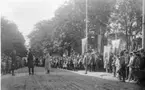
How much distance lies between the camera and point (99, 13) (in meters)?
46.4

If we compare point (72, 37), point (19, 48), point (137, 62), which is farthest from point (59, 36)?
point (137, 62)

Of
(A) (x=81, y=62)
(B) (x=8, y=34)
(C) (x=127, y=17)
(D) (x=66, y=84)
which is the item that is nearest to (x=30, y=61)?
(D) (x=66, y=84)

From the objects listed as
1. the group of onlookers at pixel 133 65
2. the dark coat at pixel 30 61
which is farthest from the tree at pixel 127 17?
the group of onlookers at pixel 133 65

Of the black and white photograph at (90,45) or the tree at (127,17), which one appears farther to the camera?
the tree at (127,17)

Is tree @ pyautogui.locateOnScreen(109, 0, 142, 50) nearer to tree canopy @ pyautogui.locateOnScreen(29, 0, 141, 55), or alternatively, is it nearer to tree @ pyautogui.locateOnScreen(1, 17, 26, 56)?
tree canopy @ pyautogui.locateOnScreen(29, 0, 141, 55)

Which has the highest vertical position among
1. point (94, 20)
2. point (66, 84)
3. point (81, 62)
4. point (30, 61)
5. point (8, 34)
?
point (94, 20)

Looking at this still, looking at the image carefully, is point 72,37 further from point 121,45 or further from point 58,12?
point 121,45

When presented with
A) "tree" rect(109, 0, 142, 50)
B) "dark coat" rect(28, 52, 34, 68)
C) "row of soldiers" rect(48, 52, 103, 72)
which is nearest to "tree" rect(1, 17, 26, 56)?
"row of soldiers" rect(48, 52, 103, 72)

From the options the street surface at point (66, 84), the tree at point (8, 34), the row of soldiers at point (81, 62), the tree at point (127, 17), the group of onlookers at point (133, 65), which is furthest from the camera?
the tree at point (8, 34)

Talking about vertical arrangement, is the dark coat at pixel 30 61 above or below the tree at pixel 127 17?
below

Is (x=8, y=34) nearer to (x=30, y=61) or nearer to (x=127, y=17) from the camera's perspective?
(x=127, y=17)

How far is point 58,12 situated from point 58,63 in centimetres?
1813

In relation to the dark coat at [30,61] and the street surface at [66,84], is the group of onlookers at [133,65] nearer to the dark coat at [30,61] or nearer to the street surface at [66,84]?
the street surface at [66,84]

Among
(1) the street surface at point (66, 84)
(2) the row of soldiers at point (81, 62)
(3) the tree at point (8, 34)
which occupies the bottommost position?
(1) the street surface at point (66, 84)
